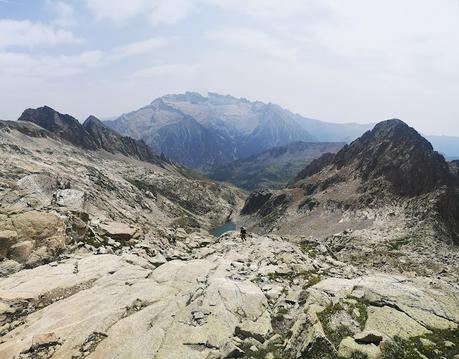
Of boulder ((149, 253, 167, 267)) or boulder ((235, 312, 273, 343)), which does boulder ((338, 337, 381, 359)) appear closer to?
boulder ((235, 312, 273, 343))

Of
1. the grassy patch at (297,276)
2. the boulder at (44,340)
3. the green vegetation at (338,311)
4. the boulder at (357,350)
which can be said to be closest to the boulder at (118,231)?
the grassy patch at (297,276)

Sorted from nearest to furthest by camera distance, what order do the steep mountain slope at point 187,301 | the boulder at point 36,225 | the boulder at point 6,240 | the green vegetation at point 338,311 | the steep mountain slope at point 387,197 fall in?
the green vegetation at point 338,311 → the steep mountain slope at point 187,301 → the boulder at point 6,240 → the boulder at point 36,225 → the steep mountain slope at point 387,197

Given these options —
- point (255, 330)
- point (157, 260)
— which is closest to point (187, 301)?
point (255, 330)

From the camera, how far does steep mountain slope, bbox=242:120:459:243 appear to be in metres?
123

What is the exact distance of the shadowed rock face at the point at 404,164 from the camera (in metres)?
144

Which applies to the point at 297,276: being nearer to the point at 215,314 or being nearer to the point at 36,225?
the point at 215,314

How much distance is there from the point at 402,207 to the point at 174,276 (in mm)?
119741

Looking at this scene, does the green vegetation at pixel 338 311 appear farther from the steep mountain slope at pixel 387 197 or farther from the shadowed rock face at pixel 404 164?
the shadowed rock face at pixel 404 164

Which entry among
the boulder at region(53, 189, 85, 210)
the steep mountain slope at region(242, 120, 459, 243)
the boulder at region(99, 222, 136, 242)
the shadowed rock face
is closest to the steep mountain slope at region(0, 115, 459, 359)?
the boulder at region(99, 222, 136, 242)

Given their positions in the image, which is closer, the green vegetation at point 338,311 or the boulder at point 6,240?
the green vegetation at point 338,311

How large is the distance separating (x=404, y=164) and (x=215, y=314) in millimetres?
151973

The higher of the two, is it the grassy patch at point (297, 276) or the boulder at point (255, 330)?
the boulder at point (255, 330)

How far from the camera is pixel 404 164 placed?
159 metres

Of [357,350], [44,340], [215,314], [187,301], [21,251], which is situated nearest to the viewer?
[357,350]
